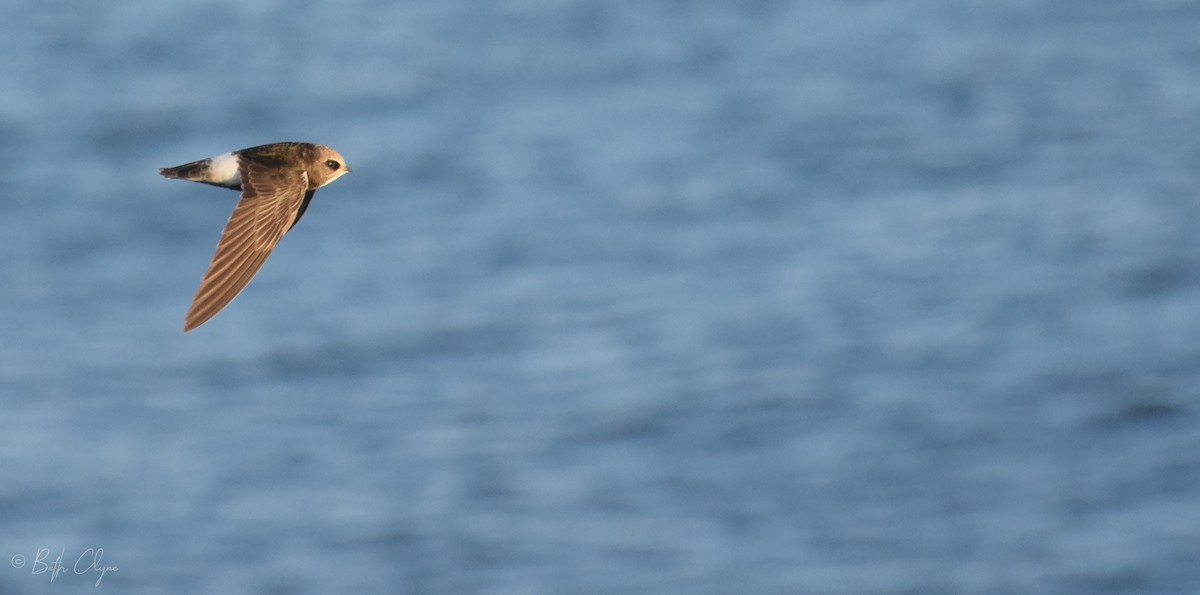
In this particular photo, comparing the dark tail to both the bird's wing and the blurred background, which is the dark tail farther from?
the blurred background

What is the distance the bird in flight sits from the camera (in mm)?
6570

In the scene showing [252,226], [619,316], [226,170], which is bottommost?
[252,226]

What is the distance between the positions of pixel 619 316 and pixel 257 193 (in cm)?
1542

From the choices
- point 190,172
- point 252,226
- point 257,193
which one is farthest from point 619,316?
point 252,226

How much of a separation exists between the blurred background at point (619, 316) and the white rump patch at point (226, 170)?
13.0m

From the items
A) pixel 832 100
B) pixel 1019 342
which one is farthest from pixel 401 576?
pixel 832 100

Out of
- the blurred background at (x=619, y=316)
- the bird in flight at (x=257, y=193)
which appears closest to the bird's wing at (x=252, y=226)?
the bird in flight at (x=257, y=193)

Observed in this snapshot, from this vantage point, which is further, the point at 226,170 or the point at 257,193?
the point at 226,170

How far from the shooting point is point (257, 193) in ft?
22.8

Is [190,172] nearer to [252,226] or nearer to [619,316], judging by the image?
[252,226]

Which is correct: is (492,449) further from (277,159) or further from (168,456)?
(277,159)

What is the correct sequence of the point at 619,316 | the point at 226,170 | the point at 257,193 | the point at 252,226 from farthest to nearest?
the point at 619,316
the point at 226,170
the point at 257,193
the point at 252,226

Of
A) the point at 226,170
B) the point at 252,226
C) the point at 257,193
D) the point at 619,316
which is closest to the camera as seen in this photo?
the point at 252,226

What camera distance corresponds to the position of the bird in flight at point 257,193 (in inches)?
259
